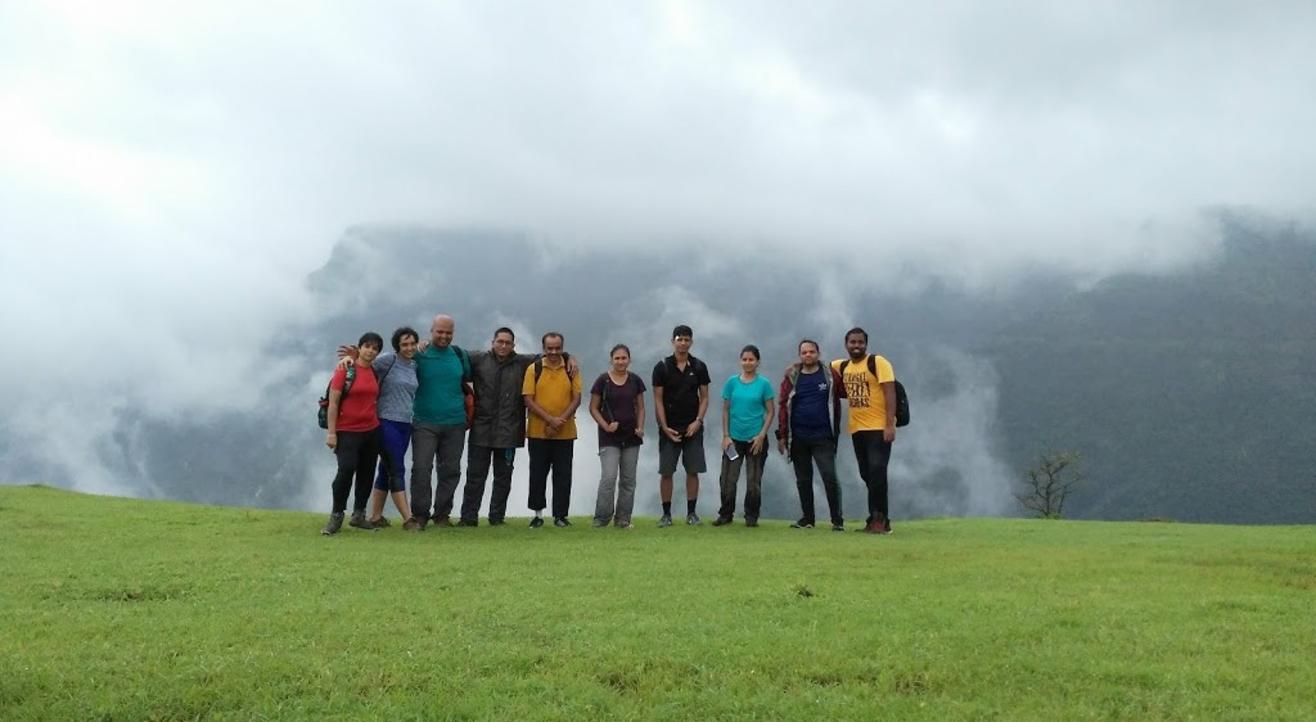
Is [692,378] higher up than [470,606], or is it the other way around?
[692,378]

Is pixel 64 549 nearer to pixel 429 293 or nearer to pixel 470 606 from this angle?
pixel 470 606

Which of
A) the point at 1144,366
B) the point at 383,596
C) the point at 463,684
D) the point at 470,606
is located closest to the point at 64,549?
the point at 383,596

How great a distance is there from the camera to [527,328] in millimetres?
165500

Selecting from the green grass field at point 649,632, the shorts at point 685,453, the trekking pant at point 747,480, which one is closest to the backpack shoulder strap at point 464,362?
the shorts at point 685,453

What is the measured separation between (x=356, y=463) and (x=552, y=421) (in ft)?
9.22

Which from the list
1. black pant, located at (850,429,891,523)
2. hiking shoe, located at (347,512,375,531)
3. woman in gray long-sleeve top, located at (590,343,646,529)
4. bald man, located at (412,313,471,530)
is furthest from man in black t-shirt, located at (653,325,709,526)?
hiking shoe, located at (347,512,375,531)

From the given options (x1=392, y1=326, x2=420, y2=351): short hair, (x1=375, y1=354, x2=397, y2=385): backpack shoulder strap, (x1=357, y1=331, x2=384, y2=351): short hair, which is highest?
(x1=392, y1=326, x2=420, y2=351): short hair

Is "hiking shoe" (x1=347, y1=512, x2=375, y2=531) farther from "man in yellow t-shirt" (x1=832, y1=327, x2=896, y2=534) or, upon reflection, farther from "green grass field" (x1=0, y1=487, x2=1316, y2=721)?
"man in yellow t-shirt" (x1=832, y1=327, x2=896, y2=534)

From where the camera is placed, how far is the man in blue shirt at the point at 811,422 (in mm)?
13562

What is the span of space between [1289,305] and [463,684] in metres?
203

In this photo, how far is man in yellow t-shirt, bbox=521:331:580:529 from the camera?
1332 centimetres

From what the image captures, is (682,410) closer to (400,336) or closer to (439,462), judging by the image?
(439,462)

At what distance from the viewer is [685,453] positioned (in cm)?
1390

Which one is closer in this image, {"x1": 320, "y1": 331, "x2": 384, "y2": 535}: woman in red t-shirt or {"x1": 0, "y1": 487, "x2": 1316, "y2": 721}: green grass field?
{"x1": 0, "y1": 487, "x2": 1316, "y2": 721}: green grass field
